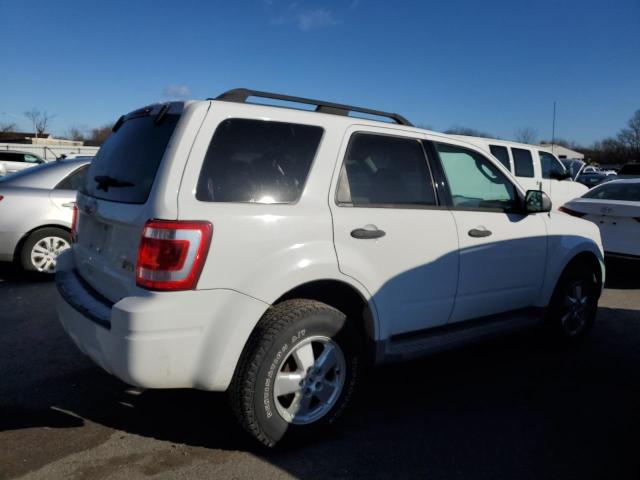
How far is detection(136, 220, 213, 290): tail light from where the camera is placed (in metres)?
2.43

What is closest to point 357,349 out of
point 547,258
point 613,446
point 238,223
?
point 238,223

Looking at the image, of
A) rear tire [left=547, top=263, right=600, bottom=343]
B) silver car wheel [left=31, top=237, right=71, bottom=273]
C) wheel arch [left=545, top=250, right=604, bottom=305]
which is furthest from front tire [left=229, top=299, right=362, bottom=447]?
silver car wheel [left=31, top=237, right=71, bottom=273]

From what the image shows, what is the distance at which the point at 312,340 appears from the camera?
2.86 metres


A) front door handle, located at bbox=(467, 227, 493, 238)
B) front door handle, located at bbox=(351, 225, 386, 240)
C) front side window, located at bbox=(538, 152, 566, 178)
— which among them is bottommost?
front door handle, located at bbox=(467, 227, 493, 238)

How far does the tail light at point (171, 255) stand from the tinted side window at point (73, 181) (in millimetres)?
4502

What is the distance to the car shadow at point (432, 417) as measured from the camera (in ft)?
9.34

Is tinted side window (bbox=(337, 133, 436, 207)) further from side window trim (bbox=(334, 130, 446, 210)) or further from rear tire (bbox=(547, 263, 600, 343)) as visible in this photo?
rear tire (bbox=(547, 263, 600, 343))

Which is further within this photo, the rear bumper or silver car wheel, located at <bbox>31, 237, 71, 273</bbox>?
silver car wheel, located at <bbox>31, 237, 71, 273</bbox>

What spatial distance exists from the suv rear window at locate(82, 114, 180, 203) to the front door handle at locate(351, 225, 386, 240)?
1.13 meters

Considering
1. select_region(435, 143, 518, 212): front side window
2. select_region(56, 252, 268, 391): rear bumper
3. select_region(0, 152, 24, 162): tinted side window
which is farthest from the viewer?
select_region(0, 152, 24, 162): tinted side window

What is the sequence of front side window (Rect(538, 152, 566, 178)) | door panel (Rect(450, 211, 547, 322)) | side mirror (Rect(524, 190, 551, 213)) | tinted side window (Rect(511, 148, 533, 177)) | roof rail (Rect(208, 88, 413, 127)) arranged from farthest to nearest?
1. front side window (Rect(538, 152, 566, 178))
2. tinted side window (Rect(511, 148, 533, 177))
3. side mirror (Rect(524, 190, 551, 213))
4. door panel (Rect(450, 211, 547, 322))
5. roof rail (Rect(208, 88, 413, 127))

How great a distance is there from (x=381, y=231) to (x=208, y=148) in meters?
1.10

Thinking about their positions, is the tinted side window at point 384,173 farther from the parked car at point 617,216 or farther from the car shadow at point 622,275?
the car shadow at point 622,275

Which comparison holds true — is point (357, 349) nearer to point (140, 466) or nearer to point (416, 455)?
point (416, 455)
